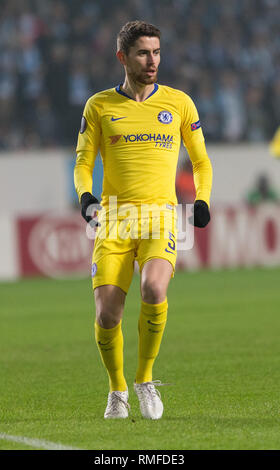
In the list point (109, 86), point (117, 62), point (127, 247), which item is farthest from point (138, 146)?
point (117, 62)

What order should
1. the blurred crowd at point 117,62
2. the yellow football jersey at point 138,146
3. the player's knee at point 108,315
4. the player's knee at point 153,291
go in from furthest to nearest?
the blurred crowd at point 117,62 → the yellow football jersey at point 138,146 → the player's knee at point 108,315 → the player's knee at point 153,291

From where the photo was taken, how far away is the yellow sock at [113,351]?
5.58m

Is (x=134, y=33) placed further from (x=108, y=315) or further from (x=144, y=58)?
(x=108, y=315)

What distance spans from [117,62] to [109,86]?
0.71m

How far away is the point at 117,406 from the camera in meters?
5.54

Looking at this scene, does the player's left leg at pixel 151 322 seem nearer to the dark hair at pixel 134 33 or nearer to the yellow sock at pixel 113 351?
the yellow sock at pixel 113 351

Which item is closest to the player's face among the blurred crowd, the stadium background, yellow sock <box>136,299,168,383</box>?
yellow sock <box>136,299,168,383</box>

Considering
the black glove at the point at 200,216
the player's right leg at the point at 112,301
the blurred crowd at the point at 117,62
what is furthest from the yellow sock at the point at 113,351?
the blurred crowd at the point at 117,62

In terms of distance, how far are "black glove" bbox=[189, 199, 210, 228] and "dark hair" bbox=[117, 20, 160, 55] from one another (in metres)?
1.01

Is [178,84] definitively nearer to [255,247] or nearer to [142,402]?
[255,247]

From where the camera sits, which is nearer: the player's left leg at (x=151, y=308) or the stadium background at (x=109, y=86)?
the player's left leg at (x=151, y=308)

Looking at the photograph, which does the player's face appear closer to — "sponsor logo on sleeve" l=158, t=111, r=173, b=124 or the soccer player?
the soccer player

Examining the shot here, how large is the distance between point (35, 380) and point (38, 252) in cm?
1042

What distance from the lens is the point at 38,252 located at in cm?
1766
